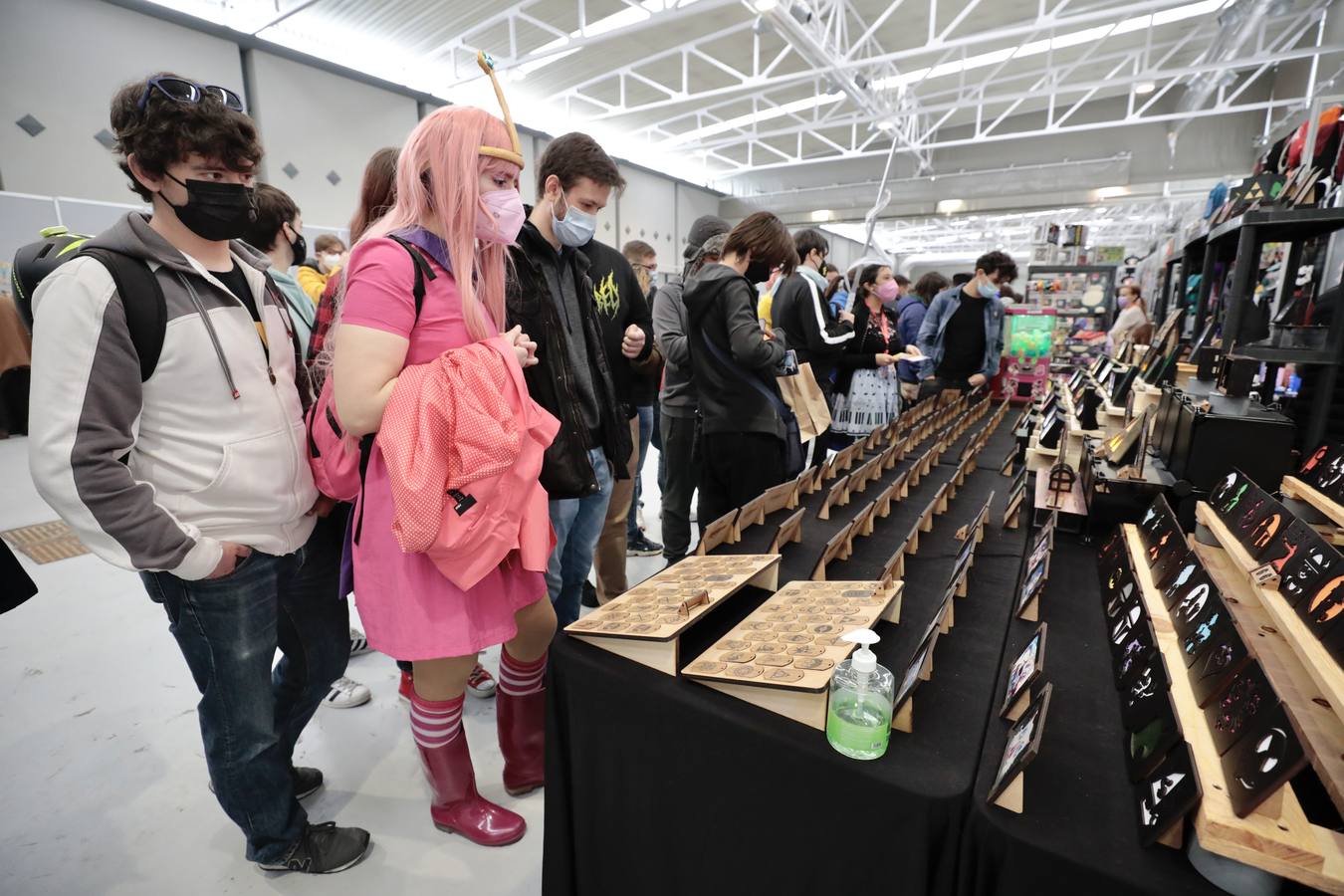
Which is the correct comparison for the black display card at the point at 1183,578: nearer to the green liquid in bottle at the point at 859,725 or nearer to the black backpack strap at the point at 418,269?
the green liquid in bottle at the point at 859,725

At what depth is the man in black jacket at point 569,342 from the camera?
1392mm

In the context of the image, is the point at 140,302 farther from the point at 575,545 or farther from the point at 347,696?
the point at 347,696

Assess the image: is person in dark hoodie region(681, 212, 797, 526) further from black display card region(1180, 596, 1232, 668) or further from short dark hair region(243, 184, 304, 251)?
black display card region(1180, 596, 1232, 668)

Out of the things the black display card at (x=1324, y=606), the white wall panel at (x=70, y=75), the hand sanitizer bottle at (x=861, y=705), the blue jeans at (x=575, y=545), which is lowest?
the blue jeans at (x=575, y=545)

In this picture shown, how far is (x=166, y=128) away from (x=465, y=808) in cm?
148

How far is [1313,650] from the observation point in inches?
28.5

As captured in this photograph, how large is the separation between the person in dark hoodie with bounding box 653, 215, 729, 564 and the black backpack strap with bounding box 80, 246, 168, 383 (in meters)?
1.69

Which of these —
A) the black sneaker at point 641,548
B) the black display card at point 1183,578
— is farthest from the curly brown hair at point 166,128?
the black sneaker at point 641,548

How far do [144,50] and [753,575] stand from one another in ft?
25.4

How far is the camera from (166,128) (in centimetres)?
100

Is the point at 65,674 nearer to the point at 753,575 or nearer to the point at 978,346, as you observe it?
the point at 753,575

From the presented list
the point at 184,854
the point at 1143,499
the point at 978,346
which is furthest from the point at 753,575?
the point at 978,346

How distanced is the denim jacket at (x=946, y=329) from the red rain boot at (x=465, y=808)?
11.2ft

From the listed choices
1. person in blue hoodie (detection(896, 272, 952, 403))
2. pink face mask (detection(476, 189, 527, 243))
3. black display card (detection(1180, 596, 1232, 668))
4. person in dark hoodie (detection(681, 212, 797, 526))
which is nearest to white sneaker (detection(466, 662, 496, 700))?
person in dark hoodie (detection(681, 212, 797, 526))
